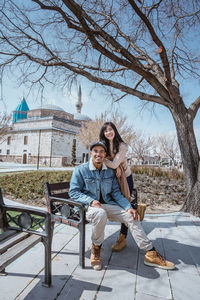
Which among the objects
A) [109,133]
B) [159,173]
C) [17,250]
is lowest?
[17,250]

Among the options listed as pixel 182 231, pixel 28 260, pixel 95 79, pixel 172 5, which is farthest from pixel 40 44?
pixel 182 231

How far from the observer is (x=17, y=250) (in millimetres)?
1911

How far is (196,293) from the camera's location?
6.97ft

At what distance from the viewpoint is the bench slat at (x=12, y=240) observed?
6.29 ft

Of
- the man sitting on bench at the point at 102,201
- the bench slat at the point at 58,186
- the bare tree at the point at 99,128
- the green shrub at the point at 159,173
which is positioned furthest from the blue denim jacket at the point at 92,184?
the bare tree at the point at 99,128

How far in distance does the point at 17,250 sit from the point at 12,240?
0.18 meters

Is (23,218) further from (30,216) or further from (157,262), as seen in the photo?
(157,262)

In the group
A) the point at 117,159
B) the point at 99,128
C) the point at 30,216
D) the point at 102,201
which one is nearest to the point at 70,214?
the point at 102,201

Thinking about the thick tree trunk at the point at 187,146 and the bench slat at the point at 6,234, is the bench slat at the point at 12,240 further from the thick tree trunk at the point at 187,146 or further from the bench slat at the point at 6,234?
the thick tree trunk at the point at 187,146

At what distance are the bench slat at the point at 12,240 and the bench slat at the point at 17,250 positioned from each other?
0.13 ft

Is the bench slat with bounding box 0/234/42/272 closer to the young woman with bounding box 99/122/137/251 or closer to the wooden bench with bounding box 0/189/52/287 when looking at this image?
the wooden bench with bounding box 0/189/52/287

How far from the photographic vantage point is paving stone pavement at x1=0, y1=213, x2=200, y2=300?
2049mm

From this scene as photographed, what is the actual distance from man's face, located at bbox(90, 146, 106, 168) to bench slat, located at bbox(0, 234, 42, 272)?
3.81 ft

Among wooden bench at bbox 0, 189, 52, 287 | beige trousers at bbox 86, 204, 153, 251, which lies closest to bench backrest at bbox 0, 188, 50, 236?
wooden bench at bbox 0, 189, 52, 287
